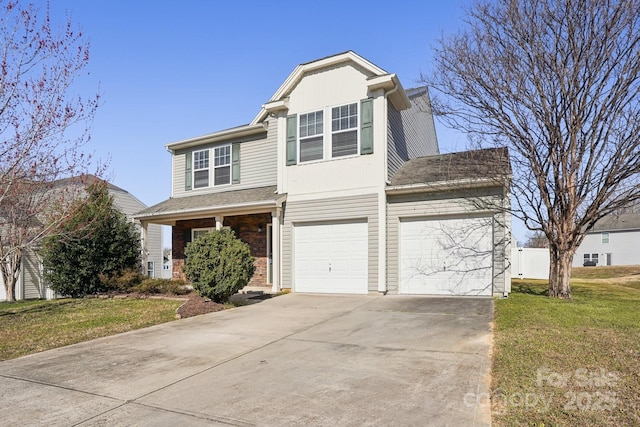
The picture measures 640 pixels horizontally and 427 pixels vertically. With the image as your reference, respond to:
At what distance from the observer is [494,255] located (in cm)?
1045

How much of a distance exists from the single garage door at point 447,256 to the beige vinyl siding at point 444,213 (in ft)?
0.53

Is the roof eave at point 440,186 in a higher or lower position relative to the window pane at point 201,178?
lower

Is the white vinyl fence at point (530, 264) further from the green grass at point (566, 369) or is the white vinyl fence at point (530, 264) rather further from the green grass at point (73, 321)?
the green grass at point (73, 321)

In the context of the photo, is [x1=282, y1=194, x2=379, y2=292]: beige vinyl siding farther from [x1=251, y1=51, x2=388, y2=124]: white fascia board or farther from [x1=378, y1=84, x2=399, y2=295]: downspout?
[x1=251, y1=51, x2=388, y2=124]: white fascia board

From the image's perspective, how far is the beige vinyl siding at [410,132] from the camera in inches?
480

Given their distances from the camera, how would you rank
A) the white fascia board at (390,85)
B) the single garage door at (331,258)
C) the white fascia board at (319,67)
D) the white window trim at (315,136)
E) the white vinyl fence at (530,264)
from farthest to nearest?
the white vinyl fence at (530,264)
the white window trim at (315,136)
the single garage door at (331,258)
the white fascia board at (319,67)
the white fascia board at (390,85)

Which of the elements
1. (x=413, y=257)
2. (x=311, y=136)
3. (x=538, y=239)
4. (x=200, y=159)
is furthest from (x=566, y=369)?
(x=538, y=239)

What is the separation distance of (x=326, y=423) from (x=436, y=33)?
37.4 ft

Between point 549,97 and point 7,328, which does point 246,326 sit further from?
point 549,97

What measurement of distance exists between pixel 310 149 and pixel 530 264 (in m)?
16.9

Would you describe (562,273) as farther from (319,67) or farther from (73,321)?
(73,321)

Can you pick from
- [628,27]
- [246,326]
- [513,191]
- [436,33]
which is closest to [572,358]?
[246,326]

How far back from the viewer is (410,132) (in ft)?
48.5

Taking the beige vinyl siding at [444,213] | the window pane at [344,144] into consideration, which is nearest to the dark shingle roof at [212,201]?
the window pane at [344,144]
